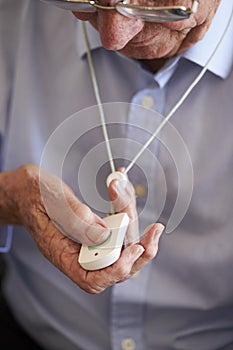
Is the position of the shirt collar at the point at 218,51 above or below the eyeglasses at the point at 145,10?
below

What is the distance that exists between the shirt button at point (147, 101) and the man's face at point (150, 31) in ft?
0.31

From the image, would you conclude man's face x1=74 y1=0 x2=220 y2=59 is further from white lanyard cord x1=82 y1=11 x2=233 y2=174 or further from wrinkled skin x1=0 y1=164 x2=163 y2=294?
wrinkled skin x1=0 y1=164 x2=163 y2=294

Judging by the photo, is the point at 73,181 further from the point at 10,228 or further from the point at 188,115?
the point at 10,228

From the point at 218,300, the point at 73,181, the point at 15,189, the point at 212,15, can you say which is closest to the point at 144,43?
the point at 212,15

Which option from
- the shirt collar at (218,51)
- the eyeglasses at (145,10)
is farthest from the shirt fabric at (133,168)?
the eyeglasses at (145,10)

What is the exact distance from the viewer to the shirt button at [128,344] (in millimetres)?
1159

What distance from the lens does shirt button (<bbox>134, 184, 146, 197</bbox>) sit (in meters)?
0.99

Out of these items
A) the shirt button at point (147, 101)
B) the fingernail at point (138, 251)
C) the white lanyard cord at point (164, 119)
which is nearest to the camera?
the fingernail at point (138, 251)

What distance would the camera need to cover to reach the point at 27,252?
127cm

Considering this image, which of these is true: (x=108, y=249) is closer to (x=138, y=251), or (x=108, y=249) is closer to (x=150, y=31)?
(x=138, y=251)

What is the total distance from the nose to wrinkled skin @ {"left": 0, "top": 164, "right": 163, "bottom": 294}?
18cm

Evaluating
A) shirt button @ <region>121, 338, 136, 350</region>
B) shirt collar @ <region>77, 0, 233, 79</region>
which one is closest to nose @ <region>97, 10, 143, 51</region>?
shirt collar @ <region>77, 0, 233, 79</region>

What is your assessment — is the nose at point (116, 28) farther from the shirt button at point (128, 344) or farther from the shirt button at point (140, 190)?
the shirt button at point (128, 344)

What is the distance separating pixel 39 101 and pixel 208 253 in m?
0.40
